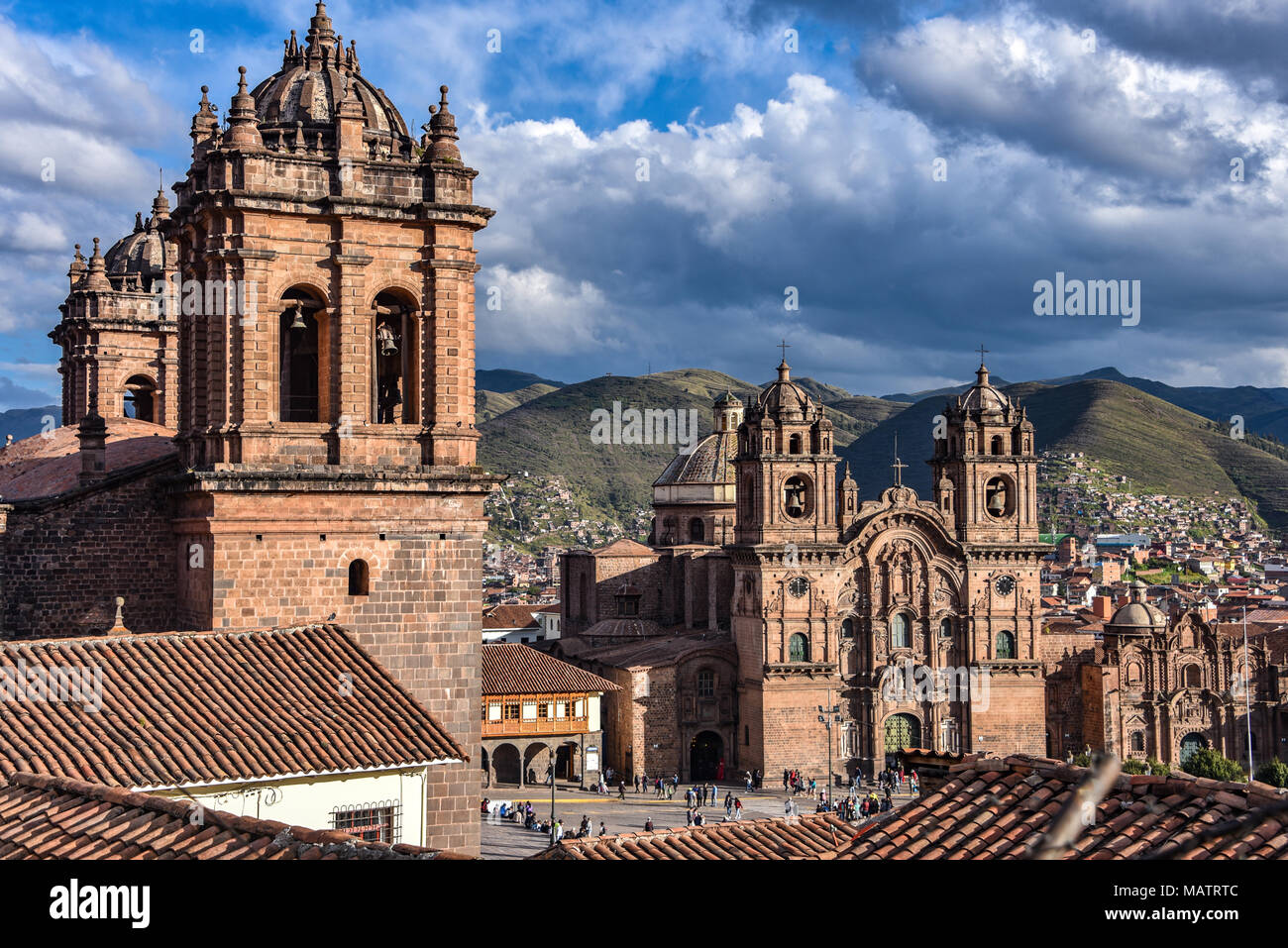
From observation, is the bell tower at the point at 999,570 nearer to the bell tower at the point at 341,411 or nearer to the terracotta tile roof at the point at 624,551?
the terracotta tile roof at the point at 624,551

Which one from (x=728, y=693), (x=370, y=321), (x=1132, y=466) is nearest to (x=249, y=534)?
(x=370, y=321)

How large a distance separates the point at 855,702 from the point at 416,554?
39215mm

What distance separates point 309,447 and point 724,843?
7.49 metres

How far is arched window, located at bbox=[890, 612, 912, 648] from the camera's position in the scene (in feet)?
182

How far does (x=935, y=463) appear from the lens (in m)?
57.5

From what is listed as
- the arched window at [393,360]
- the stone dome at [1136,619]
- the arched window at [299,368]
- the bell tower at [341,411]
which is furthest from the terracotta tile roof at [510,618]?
the bell tower at [341,411]

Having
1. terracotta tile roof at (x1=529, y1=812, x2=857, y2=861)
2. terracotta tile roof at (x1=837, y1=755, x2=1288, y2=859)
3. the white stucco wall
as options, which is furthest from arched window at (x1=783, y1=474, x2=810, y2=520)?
terracotta tile roof at (x1=837, y1=755, x2=1288, y2=859)

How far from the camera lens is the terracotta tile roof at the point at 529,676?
159 feet

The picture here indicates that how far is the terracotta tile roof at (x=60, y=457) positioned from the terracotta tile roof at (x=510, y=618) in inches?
1932

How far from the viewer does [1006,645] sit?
186ft

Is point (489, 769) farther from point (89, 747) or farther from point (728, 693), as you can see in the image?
point (89, 747)

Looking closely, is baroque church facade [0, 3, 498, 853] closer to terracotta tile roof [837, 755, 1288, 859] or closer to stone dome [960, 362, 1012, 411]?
terracotta tile roof [837, 755, 1288, 859]

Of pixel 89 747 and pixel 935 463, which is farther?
pixel 935 463
